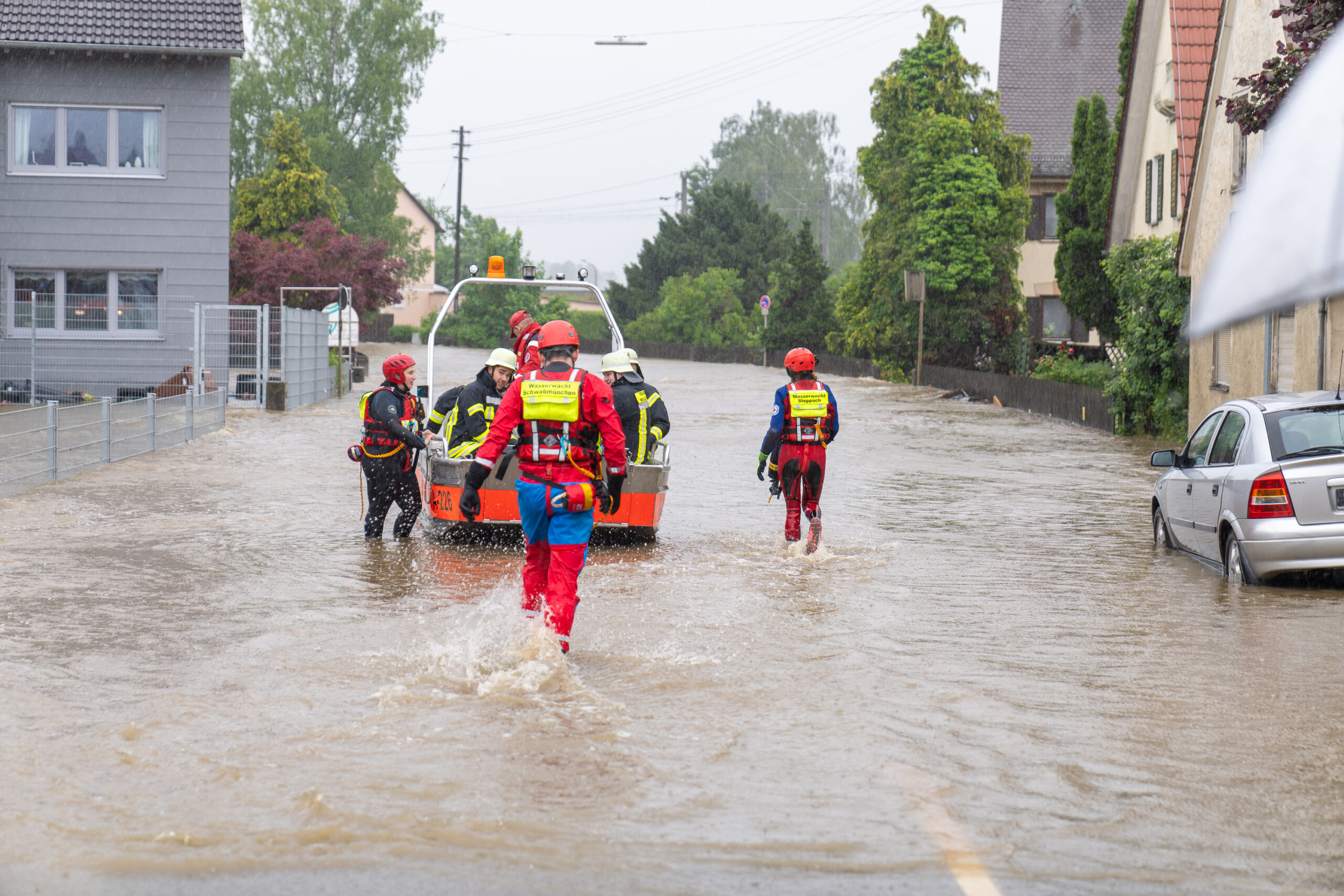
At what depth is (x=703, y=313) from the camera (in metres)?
72.4

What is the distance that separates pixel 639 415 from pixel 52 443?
7.35 metres

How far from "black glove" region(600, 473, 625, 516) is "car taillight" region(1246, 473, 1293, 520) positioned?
4.58 metres

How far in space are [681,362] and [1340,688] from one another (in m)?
61.0

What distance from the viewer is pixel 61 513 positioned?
45.2 ft

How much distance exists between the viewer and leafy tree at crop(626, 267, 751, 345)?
236ft

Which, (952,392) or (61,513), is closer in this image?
(61,513)

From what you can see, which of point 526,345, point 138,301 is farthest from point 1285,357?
point 138,301

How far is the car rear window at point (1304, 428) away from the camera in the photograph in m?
10.3

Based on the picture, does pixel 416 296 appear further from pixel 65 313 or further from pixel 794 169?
pixel 65 313

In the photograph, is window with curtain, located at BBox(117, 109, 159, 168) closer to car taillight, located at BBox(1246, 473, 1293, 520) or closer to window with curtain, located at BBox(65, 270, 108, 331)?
window with curtain, located at BBox(65, 270, 108, 331)

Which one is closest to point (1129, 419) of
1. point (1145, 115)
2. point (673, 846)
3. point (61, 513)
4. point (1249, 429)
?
point (1145, 115)

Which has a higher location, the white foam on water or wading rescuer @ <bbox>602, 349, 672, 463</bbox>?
wading rescuer @ <bbox>602, 349, 672, 463</bbox>

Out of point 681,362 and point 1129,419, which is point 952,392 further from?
point 681,362

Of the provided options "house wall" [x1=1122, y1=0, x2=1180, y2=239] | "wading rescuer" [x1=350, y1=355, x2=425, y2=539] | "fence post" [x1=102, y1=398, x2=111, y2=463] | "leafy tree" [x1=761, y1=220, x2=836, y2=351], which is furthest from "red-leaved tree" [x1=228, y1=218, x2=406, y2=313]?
"wading rescuer" [x1=350, y1=355, x2=425, y2=539]
